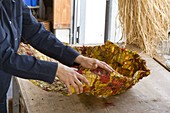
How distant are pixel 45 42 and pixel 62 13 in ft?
6.00

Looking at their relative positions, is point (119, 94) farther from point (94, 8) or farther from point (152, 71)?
point (94, 8)

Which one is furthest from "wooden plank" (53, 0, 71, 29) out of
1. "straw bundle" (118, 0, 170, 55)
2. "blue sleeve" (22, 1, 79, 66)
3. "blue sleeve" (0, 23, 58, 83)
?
"blue sleeve" (0, 23, 58, 83)

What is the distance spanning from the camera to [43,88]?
1150 mm

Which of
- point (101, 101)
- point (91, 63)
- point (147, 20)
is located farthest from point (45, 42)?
point (147, 20)

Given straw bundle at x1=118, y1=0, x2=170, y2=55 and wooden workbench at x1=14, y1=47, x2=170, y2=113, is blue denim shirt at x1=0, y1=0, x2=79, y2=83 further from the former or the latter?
straw bundle at x1=118, y1=0, x2=170, y2=55

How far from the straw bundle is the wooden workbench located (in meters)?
0.54


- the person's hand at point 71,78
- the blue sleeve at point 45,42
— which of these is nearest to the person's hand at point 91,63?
the blue sleeve at point 45,42

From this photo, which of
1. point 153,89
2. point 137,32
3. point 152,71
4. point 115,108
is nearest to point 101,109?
point 115,108

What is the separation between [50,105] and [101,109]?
0.17 meters

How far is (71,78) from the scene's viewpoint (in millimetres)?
1009

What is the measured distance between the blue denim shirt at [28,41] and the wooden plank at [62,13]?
5.70 ft

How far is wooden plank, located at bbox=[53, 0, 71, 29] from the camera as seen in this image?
10.1 feet

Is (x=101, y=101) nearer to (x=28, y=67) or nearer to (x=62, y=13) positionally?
(x=28, y=67)

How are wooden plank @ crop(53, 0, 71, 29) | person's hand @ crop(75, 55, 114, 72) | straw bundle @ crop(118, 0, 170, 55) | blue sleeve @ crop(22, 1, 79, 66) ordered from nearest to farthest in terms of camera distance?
1. person's hand @ crop(75, 55, 114, 72)
2. blue sleeve @ crop(22, 1, 79, 66)
3. straw bundle @ crop(118, 0, 170, 55)
4. wooden plank @ crop(53, 0, 71, 29)
